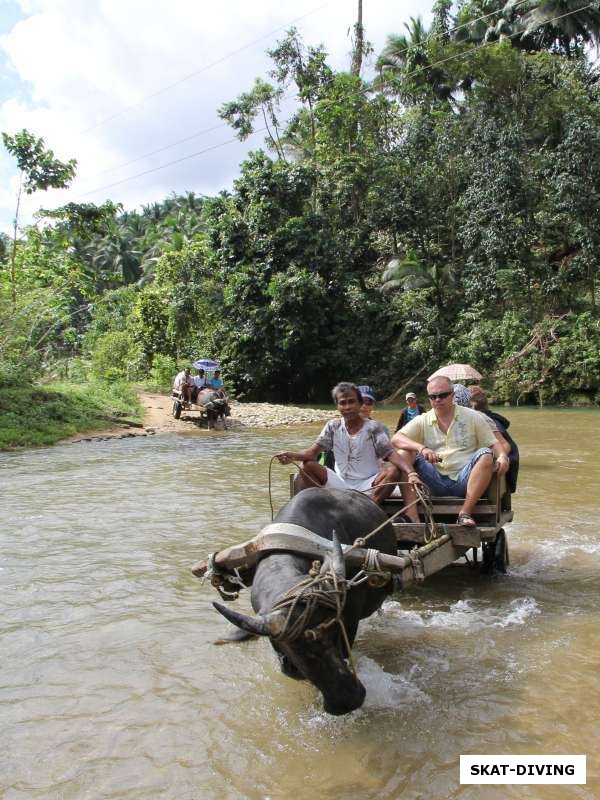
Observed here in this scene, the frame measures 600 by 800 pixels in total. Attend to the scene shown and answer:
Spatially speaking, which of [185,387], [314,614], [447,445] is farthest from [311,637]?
[185,387]

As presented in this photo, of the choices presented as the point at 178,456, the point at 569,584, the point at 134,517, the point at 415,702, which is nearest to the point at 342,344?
the point at 178,456

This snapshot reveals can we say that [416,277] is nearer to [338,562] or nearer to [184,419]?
[184,419]

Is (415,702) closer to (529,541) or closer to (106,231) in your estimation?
(529,541)

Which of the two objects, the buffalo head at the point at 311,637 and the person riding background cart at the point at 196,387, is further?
the person riding background cart at the point at 196,387

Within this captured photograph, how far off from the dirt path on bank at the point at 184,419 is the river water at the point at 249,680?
32.5ft

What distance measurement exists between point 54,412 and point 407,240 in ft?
67.0

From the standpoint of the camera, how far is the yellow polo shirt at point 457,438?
240 inches

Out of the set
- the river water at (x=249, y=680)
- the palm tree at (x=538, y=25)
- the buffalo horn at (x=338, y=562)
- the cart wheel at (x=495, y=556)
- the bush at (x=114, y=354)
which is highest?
the palm tree at (x=538, y=25)

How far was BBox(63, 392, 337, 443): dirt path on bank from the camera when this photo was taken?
18328 millimetres

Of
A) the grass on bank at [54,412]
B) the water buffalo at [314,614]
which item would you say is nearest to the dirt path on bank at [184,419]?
the grass on bank at [54,412]

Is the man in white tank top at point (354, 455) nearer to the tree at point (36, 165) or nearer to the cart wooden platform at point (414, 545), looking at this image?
the cart wooden platform at point (414, 545)

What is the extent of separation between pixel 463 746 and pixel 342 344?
28795 mm

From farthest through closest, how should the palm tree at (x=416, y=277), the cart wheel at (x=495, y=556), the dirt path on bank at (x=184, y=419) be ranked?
1. the palm tree at (x=416, y=277)
2. the dirt path on bank at (x=184, y=419)
3. the cart wheel at (x=495, y=556)

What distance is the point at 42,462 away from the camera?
13570 millimetres
